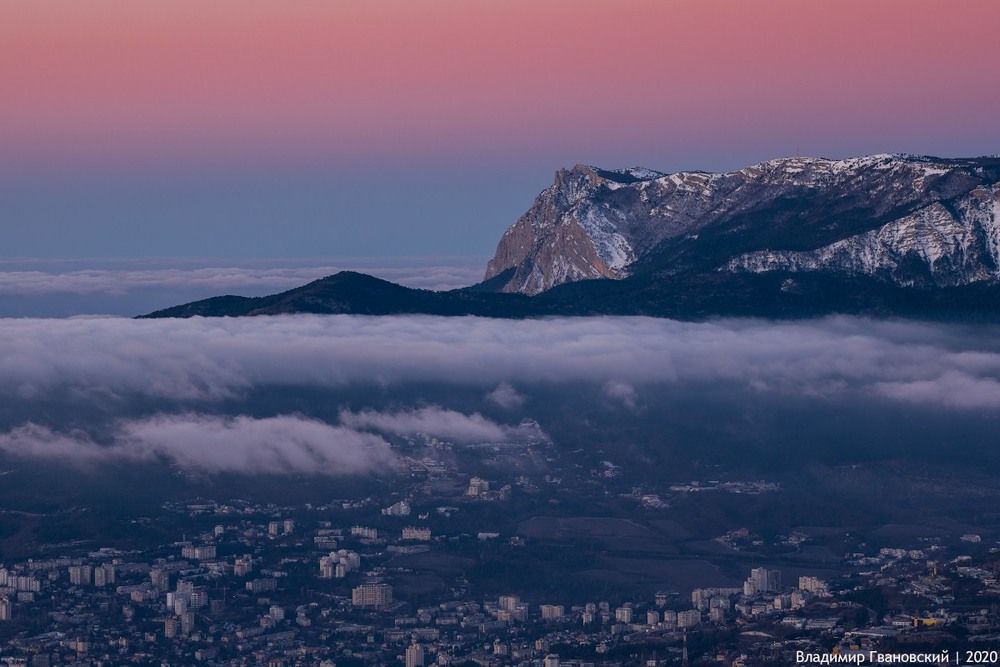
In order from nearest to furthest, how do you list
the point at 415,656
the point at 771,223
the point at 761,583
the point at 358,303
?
the point at 415,656, the point at 761,583, the point at 358,303, the point at 771,223

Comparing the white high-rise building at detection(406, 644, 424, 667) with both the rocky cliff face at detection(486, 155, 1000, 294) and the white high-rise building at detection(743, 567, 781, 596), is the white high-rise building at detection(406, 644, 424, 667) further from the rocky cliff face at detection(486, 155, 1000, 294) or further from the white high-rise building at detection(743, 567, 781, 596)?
the rocky cliff face at detection(486, 155, 1000, 294)

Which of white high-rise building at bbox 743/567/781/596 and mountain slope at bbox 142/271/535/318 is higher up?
mountain slope at bbox 142/271/535/318

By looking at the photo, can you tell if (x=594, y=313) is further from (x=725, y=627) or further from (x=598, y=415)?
(x=725, y=627)

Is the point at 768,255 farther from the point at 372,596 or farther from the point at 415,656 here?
the point at 415,656

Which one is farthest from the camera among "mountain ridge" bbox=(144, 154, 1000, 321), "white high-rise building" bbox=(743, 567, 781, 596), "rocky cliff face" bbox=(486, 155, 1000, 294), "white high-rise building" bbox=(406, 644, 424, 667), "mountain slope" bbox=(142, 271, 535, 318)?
"mountain slope" bbox=(142, 271, 535, 318)

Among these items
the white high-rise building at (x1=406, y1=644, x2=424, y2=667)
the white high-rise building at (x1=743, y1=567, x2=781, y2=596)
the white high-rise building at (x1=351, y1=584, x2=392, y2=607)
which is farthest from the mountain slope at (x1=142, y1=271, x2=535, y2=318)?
the white high-rise building at (x1=406, y1=644, x2=424, y2=667)

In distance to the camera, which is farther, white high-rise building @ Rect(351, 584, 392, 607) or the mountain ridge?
the mountain ridge

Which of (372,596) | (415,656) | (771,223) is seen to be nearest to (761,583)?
(372,596)

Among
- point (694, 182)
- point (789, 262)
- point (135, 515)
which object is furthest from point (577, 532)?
point (694, 182)

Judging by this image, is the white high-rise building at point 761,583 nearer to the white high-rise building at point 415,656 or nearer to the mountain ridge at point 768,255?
the white high-rise building at point 415,656
